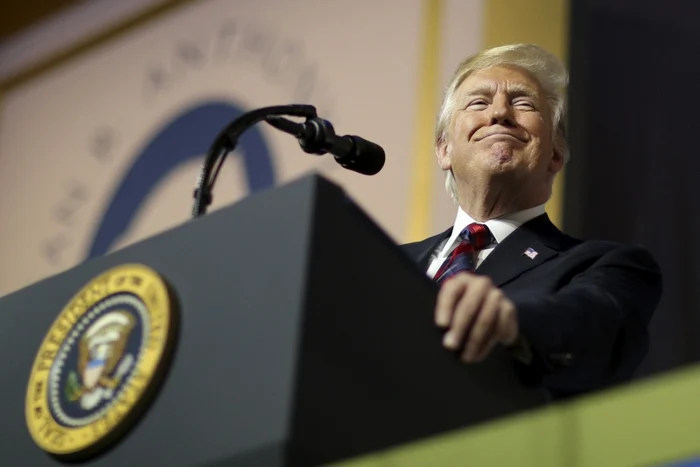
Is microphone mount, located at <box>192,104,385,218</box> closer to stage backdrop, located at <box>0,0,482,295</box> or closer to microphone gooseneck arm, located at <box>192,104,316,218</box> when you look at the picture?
microphone gooseneck arm, located at <box>192,104,316,218</box>

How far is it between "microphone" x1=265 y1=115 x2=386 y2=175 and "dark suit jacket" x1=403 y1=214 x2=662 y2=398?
268 millimetres

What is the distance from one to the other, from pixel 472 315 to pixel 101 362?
0.43 metres

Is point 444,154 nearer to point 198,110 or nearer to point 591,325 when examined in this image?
point 591,325

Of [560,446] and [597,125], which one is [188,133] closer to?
[597,125]

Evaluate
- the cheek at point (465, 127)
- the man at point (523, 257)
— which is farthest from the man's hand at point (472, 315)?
the cheek at point (465, 127)

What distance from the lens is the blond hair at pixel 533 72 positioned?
2.75 metres

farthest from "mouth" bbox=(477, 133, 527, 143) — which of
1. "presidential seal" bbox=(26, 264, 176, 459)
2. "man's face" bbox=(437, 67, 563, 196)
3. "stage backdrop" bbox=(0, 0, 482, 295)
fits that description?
"stage backdrop" bbox=(0, 0, 482, 295)

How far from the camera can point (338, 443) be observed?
1.55 m

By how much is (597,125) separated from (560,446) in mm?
2699

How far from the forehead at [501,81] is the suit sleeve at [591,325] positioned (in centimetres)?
55

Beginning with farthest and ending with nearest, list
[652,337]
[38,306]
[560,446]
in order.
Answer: [652,337], [38,306], [560,446]

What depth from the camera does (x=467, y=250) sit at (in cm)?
233

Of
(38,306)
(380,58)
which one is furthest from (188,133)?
(38,306)

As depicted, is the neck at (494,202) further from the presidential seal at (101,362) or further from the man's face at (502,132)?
the presidential seal at (101,362)
